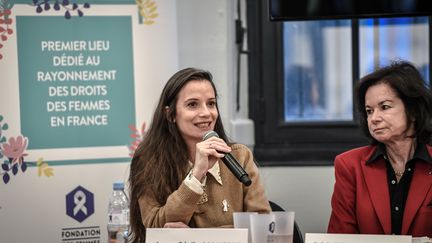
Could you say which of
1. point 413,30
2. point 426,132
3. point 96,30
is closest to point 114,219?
point 96,30

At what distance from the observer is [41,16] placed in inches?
112

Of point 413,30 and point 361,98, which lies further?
point 413,30

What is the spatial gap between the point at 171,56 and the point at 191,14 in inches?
17.0

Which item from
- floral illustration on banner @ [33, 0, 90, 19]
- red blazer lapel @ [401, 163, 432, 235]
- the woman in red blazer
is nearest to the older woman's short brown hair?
the woman in red blazer

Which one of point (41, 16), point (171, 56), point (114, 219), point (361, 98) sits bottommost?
point (114, 219)

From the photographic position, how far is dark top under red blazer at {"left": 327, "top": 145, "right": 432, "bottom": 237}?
87.1 inches

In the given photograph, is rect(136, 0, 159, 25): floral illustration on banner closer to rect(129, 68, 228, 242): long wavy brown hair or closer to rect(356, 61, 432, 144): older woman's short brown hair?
rect(129, 68, 228, 242): long wavy brown hair

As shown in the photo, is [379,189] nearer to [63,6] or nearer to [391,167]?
[391,167]

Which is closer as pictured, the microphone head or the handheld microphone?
the handheld microphone

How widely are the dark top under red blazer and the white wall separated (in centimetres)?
101

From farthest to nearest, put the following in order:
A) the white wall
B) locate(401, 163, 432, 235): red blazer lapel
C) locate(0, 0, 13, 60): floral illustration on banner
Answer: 1. the white wall
2. locate(0, 0, 13, 60): floral illustration on banner
3. locate(401, 163, 432, 235): red blazer lapel

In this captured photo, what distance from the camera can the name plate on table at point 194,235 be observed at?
169cm

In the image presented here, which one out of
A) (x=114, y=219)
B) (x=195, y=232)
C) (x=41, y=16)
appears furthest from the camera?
(x=41, y=16)

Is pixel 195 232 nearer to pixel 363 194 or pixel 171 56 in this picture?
pixel 363 194
